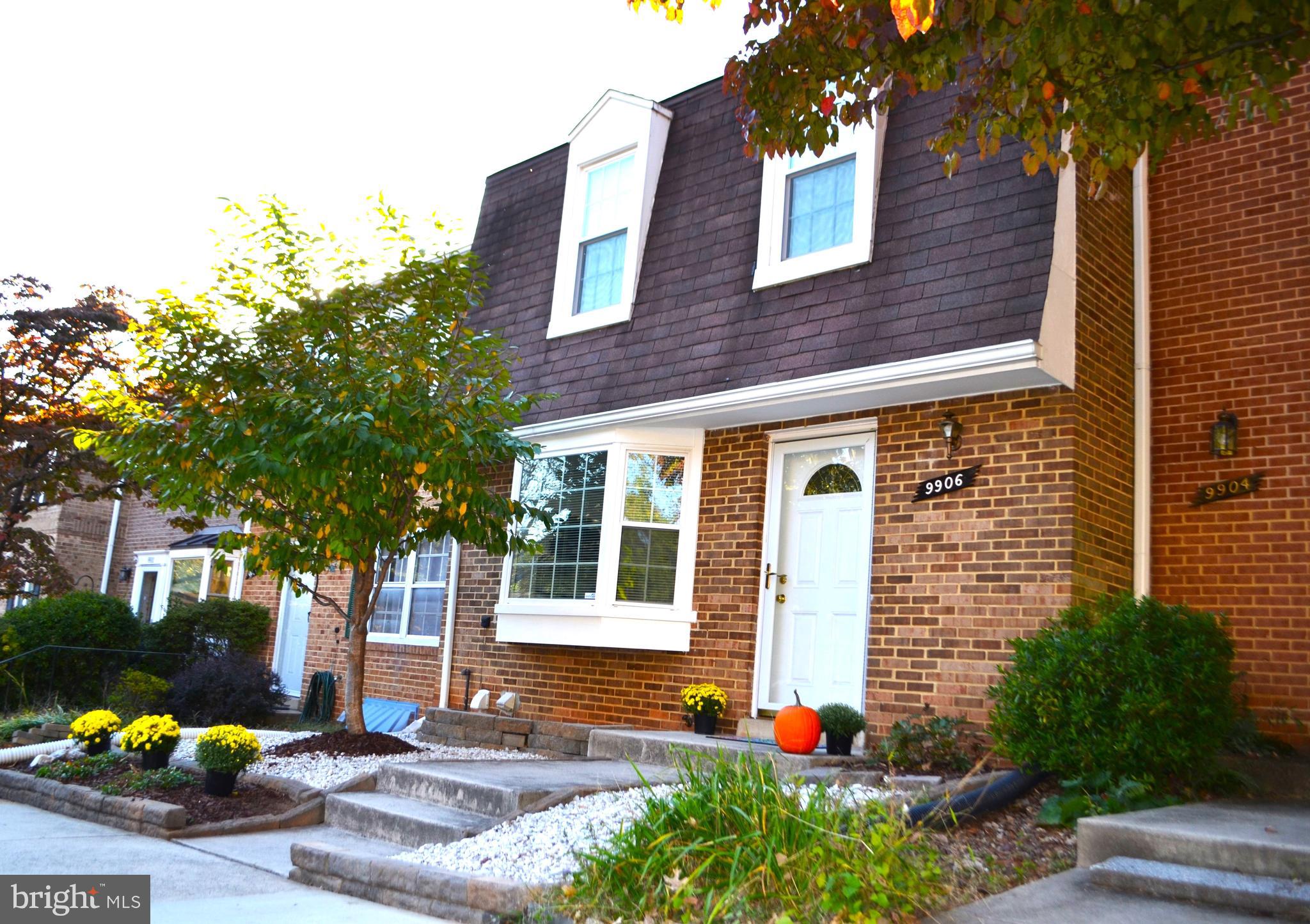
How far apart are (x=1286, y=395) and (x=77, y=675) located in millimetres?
13527

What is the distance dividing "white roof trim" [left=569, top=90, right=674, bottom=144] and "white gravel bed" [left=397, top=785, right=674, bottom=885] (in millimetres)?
6819

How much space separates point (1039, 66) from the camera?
478cm

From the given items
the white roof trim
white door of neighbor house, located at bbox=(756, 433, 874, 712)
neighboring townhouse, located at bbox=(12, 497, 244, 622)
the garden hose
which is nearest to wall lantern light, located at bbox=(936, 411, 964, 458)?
white door of neighbor house, located at bbox=(756, 433, 874, 712)

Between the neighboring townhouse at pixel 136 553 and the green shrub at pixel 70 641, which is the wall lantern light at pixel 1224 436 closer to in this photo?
the green shrub at pixel 70 641

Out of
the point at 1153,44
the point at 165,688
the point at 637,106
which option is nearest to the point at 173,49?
the point at 637,106

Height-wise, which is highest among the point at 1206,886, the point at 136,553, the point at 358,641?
the point at 136,553

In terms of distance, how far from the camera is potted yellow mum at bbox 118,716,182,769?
317 inches

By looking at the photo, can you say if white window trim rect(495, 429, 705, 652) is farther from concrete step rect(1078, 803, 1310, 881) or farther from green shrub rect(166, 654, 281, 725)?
concrete step rect(1078, 803, 1310, 881)

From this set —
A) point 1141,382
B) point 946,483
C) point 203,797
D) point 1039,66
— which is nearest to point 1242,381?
point 1141,382

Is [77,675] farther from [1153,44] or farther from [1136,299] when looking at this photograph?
[1153,44]

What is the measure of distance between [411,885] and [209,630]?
10.7 metres

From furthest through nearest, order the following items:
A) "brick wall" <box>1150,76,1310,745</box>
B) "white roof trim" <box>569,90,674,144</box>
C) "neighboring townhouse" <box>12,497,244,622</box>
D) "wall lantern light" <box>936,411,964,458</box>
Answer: "neighboring townhouse" <box>12,497,244,622</box>
"white roof trim" <box>569,90,674,144</box>
"wall lantern light" <box>936,411,964,458</box>
"brick wall" <box>1150,76,1310,745</box>

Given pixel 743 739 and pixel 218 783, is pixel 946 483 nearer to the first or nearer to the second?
pixel 743 739

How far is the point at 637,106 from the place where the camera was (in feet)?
34.6
